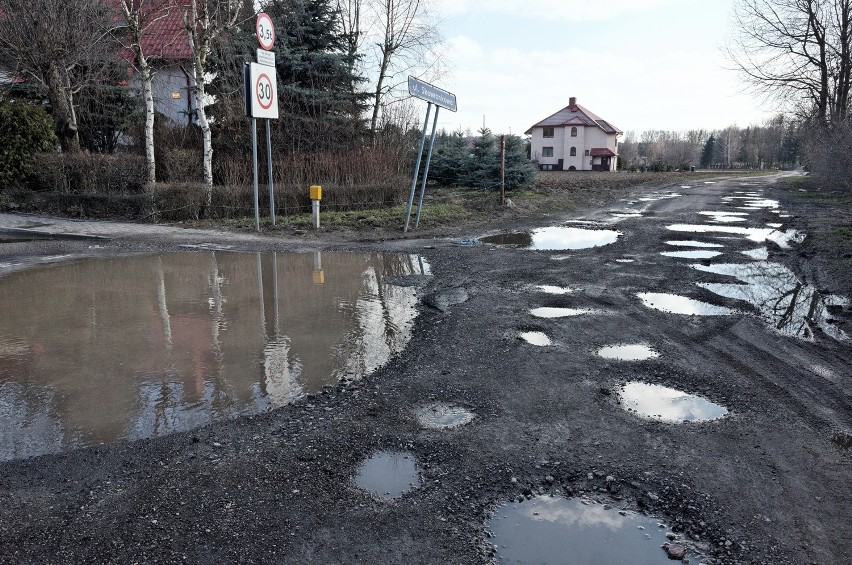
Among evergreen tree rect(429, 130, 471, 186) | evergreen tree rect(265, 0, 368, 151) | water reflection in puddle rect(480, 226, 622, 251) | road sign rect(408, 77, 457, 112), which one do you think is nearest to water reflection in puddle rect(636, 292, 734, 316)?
water reflection in puddle rect(480, 226, 622, 251)

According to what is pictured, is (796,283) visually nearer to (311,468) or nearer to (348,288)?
(348,288)

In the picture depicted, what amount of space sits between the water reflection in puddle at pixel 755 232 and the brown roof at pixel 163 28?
48.5ft

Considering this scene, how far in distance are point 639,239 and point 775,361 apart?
27.7 ft

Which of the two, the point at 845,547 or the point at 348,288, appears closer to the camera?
the point at 845,547

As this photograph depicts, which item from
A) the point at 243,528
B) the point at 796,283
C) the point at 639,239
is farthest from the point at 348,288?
the point at 639,239

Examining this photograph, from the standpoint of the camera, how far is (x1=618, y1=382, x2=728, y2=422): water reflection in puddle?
15.3 ft

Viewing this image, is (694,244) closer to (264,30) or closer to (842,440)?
(842,440)

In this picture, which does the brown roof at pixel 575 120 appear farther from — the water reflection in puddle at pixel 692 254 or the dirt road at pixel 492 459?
the dirt road at pixel 492 459

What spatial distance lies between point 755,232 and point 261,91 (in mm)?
12432

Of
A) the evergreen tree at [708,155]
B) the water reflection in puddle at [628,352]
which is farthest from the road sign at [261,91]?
the evergreen tree at [708,155]

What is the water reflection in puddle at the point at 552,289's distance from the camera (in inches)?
342

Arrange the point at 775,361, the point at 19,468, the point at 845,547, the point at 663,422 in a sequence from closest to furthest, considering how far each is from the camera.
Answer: the point at 845,547 → the point at 19,468 → the point at 663,422 → the point at 775,361

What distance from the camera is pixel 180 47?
89.1ft

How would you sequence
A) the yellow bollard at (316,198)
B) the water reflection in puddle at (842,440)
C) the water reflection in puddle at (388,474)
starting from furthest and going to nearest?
the yellow bollard at (316,198), the water reflection in puddle at (842,440), the water reflection in puddle at (388,474)
